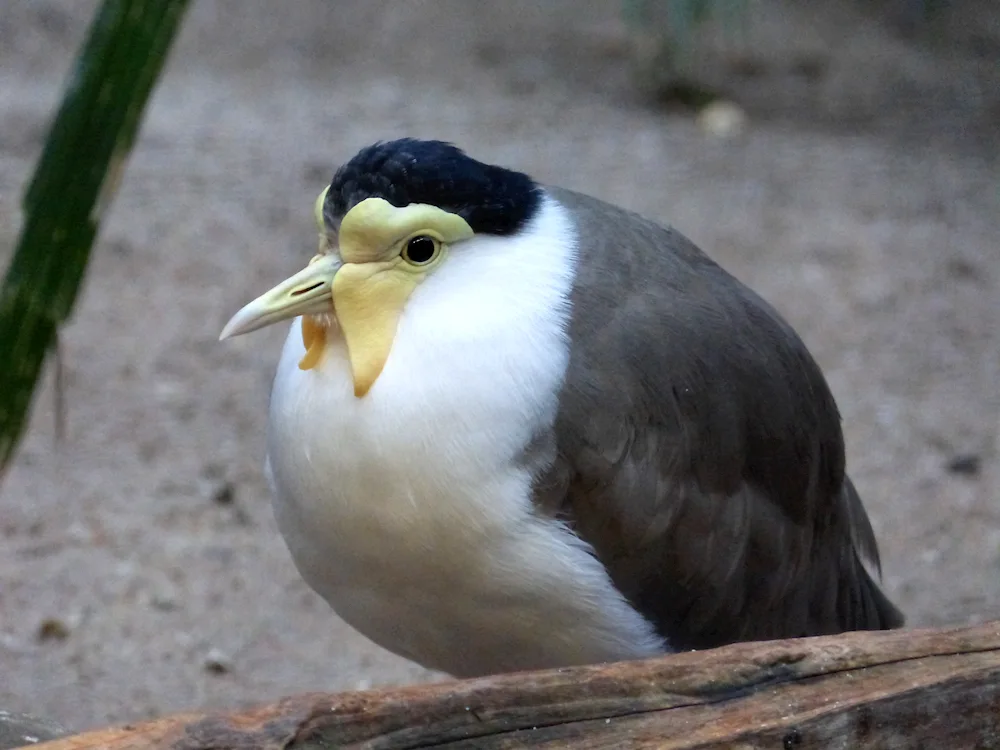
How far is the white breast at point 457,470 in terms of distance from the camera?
1.71 m

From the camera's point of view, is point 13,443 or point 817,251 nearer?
point 13,443

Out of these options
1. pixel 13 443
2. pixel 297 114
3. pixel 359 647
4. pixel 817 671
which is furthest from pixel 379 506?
pixel 297 114

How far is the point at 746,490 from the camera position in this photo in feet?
6.88

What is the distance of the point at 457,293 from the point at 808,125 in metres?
4.54

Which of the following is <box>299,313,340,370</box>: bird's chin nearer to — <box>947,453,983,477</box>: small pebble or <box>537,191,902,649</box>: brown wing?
<box>537,191,902,649</box>: brown wing

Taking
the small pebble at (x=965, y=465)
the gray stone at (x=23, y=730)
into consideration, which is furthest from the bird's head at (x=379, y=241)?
the small pebble at (x=965, y=465)

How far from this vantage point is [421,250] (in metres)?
1.79

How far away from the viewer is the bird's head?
1748 mm

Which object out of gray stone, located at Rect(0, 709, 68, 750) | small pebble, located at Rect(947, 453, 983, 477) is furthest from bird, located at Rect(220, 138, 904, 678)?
small pebble, located at Rect(947, 453, 983, 477)

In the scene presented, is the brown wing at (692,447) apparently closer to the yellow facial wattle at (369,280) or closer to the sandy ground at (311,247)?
the yellow facial wattle at (369,280)

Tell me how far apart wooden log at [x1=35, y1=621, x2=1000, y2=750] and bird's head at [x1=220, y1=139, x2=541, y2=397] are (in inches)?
17.9

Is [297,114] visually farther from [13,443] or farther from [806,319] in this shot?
[13,443]

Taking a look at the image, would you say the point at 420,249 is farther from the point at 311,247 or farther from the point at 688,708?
the point at 311,247

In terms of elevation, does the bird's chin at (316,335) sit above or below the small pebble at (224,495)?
above
